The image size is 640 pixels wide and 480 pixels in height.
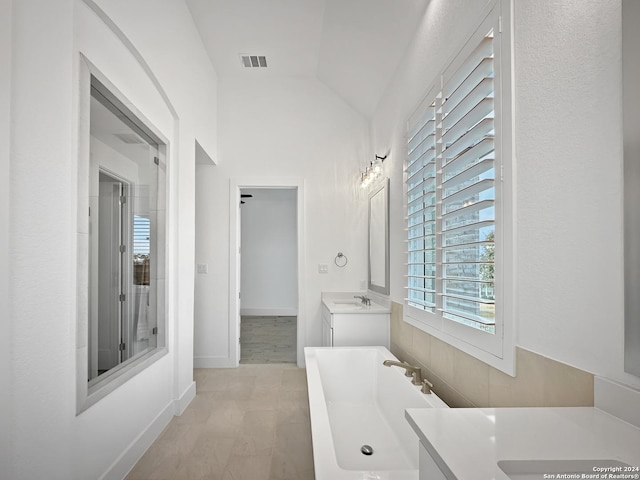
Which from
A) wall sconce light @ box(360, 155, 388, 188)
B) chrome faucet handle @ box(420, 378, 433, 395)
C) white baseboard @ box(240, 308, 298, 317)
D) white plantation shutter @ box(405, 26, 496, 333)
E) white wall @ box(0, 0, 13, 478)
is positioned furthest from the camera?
white baseboard @ box(240, 308, 298, 317)

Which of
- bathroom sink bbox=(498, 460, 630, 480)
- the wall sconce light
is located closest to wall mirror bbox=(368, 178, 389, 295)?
the wall sconce light

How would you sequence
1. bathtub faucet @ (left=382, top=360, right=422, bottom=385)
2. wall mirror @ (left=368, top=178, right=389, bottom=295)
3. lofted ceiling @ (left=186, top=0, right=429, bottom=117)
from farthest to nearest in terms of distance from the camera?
wall mirror @ (left=368, top=178, right=389, bottom=295), lofted ceiling @ (left=186, top=0, right=429, bottom=117), bathtub faucet @ (left=382, top=360, right=422, bottom=385)

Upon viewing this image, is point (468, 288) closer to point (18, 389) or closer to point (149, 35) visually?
point (18, 389)

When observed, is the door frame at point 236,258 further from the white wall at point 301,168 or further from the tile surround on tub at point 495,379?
the tile surround on tub at point 495,379

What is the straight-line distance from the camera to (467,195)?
1.78 m

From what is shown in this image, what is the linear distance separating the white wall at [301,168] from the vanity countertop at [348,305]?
104 millimetres

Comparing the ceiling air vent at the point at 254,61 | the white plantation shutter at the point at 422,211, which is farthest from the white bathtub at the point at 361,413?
the ceiling air vent at the point at 254,61

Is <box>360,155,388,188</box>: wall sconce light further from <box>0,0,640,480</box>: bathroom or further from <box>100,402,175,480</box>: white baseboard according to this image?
<box>100,402,175,480</box>: white baseboard

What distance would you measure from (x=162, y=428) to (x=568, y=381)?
2.61 meters

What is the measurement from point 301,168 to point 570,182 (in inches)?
139

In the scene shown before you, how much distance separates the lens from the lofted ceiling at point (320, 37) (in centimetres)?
289

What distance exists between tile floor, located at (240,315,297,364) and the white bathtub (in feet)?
6.03

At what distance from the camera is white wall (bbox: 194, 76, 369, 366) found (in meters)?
4.39

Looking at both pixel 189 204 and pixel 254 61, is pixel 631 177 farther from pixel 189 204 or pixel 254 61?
pixel 254 61
